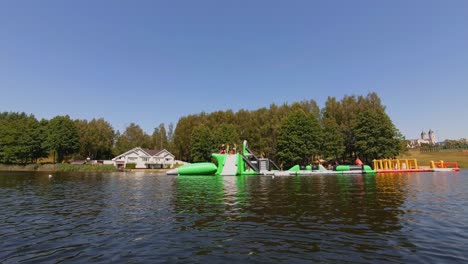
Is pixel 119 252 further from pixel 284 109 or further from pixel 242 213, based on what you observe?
pixel 284 109

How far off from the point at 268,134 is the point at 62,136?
2618 inches

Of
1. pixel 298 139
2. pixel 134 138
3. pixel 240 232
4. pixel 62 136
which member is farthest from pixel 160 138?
pixel 240 232

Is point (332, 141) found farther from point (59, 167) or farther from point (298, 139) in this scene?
point (59, 167)

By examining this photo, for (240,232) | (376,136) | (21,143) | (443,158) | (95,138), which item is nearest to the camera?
(240,232)

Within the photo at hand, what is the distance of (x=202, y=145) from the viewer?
3415 inches

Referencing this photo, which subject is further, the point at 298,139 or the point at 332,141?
the point at 332,141

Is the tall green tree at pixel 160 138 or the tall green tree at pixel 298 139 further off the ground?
the tall green tree at pixel 160 138

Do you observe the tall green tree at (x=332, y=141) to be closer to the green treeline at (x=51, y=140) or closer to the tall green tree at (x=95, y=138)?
the green treeline at (x=51, y=140)

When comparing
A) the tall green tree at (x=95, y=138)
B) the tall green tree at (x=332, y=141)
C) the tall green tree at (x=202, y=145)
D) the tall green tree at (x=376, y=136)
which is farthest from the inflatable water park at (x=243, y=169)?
the tall green tree at (x=95, y=138)

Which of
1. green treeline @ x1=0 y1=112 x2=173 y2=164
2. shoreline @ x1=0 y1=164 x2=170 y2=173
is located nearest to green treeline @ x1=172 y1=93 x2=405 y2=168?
shoreline @ x1=0 y1=164 x2=170 y2=173

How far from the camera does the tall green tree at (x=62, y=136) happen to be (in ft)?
304

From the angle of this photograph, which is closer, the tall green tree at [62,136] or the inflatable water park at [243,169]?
the inflatable water park at [243,169]

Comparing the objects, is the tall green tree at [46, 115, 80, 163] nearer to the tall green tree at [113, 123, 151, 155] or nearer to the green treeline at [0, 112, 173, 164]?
the green treeline at [0, 112, 173, 164]

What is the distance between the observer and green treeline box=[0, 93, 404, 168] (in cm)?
6975
